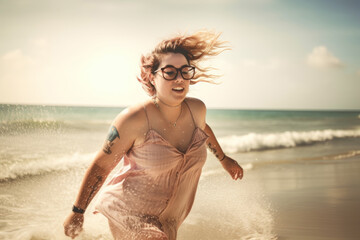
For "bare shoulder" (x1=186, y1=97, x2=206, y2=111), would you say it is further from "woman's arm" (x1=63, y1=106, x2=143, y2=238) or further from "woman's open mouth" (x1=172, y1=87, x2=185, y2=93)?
"woman's arm" (x1=63, y1=106, x2=143, y2=238)

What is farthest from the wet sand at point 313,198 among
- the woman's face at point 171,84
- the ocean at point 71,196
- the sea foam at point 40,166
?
the sea foam at point 40,166

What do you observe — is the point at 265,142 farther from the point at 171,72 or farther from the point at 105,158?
the point at 105,158

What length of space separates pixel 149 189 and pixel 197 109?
2.36 feet

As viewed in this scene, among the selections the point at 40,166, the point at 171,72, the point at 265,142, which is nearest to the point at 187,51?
the point at 171,72

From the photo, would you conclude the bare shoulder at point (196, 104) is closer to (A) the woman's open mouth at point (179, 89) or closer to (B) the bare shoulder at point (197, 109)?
(B) the bare shoulder at point (197, 109)

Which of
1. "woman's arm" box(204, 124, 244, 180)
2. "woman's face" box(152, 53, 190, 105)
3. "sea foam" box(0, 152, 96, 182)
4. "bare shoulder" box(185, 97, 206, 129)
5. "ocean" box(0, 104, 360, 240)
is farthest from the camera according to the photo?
"sea foam" box(0, 152, 96, 182)

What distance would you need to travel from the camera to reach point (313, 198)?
4848 millimetres

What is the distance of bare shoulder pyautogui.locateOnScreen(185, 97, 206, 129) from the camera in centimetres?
258

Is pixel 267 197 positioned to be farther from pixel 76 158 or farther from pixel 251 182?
pixel 76 158

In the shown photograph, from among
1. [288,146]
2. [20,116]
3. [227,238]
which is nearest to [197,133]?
→ [227,238]

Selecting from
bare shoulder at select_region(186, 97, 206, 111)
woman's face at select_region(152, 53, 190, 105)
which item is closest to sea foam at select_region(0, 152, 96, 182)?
bare shoulder at select_region(186, 97, 206, 111)

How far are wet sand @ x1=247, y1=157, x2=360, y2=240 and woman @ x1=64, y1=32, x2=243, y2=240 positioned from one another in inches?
69.9

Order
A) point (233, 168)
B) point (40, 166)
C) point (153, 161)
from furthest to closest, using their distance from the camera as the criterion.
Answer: point (40, 166), point (233, 168), point (153, 161)

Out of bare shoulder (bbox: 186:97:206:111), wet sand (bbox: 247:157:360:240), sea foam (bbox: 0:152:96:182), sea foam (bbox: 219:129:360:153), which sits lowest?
sea foam (bbox: 219:129:360:153)
